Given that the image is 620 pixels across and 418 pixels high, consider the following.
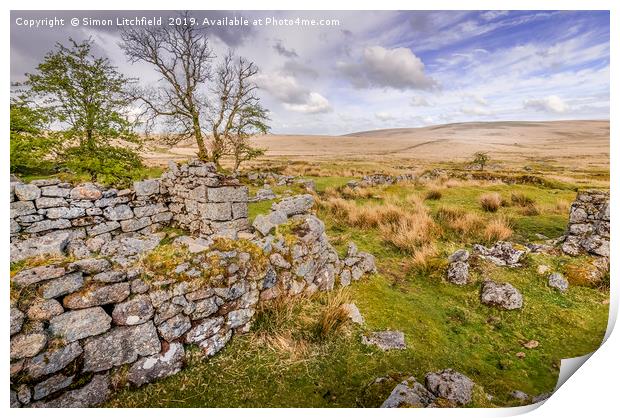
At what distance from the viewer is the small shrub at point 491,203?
974cm

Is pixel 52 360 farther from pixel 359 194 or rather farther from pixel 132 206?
pixel 359 194

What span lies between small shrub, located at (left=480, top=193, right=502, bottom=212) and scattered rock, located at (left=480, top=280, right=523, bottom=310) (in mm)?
6227

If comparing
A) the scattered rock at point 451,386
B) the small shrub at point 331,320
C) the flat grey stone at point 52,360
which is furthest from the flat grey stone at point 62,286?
the scattered rock at point 451,386

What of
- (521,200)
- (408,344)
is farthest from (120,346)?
(521,200)

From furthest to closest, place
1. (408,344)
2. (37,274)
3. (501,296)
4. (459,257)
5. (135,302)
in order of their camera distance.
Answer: (459,257)
(501,296)
(408,344)
(135,302)
(37,274)

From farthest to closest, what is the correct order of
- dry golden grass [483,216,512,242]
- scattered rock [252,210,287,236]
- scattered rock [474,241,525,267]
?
dry golden grass [483,216,512,242]
scattered rock [474,241,525,267]
scattered rock [252,210,287,236]

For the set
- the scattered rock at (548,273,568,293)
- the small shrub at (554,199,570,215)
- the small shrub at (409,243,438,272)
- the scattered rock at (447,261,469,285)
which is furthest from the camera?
the small shrub at (554,199,570,215)

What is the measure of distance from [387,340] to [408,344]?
9.5 inches

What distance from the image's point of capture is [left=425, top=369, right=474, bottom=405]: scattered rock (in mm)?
2594

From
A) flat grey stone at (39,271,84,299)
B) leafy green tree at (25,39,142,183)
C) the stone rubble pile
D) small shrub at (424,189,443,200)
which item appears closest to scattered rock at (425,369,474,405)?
the stone rubble pile

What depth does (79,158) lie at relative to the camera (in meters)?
6.60

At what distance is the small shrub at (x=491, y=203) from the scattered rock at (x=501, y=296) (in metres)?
6.23

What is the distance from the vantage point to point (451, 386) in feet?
8.75

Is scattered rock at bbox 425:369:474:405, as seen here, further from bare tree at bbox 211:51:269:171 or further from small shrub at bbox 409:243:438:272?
bare tree at bbox 211:51:269:171
